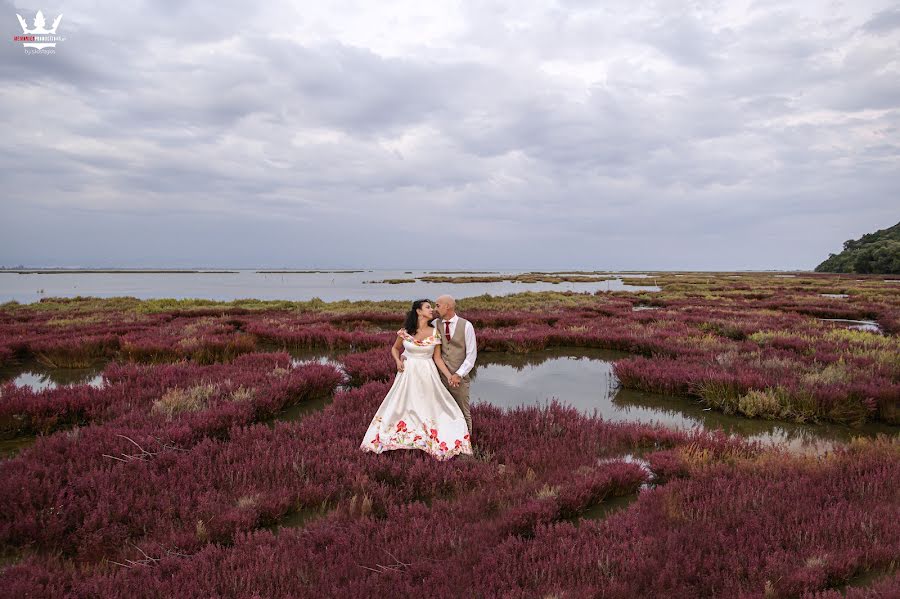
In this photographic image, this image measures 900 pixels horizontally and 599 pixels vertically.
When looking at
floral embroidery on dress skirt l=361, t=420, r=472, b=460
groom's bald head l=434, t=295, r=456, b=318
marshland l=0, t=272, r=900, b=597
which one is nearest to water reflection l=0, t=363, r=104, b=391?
marshland l=0, t=272, r=900, b=597

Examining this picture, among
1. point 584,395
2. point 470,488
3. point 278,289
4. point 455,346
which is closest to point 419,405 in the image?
point 455,346

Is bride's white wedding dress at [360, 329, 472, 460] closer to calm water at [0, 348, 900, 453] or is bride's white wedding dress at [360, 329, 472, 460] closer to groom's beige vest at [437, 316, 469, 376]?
groom's beige vest at [437, 316, 469, 376]

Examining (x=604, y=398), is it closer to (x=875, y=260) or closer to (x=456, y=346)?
(x=456, y=346)

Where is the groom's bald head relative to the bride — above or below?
above

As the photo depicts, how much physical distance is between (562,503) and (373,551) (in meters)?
1.96

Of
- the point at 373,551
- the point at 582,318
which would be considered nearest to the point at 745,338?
the point at 582,318

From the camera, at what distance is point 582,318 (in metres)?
21.0

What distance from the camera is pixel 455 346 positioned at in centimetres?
618

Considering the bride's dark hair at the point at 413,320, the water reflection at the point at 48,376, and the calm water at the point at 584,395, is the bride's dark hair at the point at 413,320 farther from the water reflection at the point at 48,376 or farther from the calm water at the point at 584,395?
the water reflection at the point at 48,376

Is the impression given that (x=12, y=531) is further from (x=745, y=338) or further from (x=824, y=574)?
(x=745, y=338)

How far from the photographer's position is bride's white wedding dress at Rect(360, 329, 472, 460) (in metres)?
6.05

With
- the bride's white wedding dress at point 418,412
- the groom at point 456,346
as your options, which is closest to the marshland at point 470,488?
the bride's white wedding dress at point 418,412

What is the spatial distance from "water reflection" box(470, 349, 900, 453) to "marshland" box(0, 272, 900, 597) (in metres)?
0.08

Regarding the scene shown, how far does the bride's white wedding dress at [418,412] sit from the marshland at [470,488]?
0.85 feet
